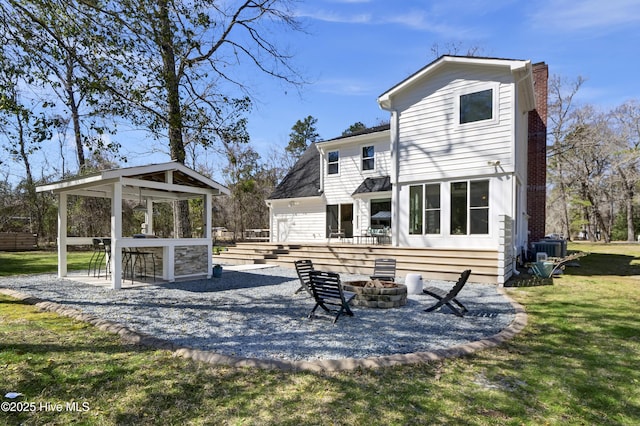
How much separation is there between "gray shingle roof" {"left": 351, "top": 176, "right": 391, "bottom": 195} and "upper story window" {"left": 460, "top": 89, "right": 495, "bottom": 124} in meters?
4.44

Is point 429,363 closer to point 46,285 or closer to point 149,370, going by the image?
point 149,370

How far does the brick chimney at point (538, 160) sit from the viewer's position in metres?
15.3

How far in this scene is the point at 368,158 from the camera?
54.7 ft

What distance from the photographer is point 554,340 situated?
4.88 metres

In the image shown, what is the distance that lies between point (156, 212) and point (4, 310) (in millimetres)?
21522

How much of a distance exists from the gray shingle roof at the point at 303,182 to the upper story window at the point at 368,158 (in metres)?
2.77

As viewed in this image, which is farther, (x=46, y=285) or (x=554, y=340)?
(x=46, y=285)

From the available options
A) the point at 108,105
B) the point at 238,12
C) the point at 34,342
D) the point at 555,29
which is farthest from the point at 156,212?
the point at 555,29

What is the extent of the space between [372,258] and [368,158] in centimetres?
625

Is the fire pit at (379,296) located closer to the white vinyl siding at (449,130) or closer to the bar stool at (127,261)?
the white vinyl siding at (449,130)

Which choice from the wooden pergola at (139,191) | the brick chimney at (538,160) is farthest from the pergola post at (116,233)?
the brick chimney at (538,160)

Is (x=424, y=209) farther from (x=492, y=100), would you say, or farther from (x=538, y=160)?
(x=538, y=160)

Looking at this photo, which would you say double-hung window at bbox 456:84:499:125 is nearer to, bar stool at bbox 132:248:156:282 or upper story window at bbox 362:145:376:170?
upper story window at bbox 362:145:376:170

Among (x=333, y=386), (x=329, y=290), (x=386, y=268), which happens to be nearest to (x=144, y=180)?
(x=329, y=290)
